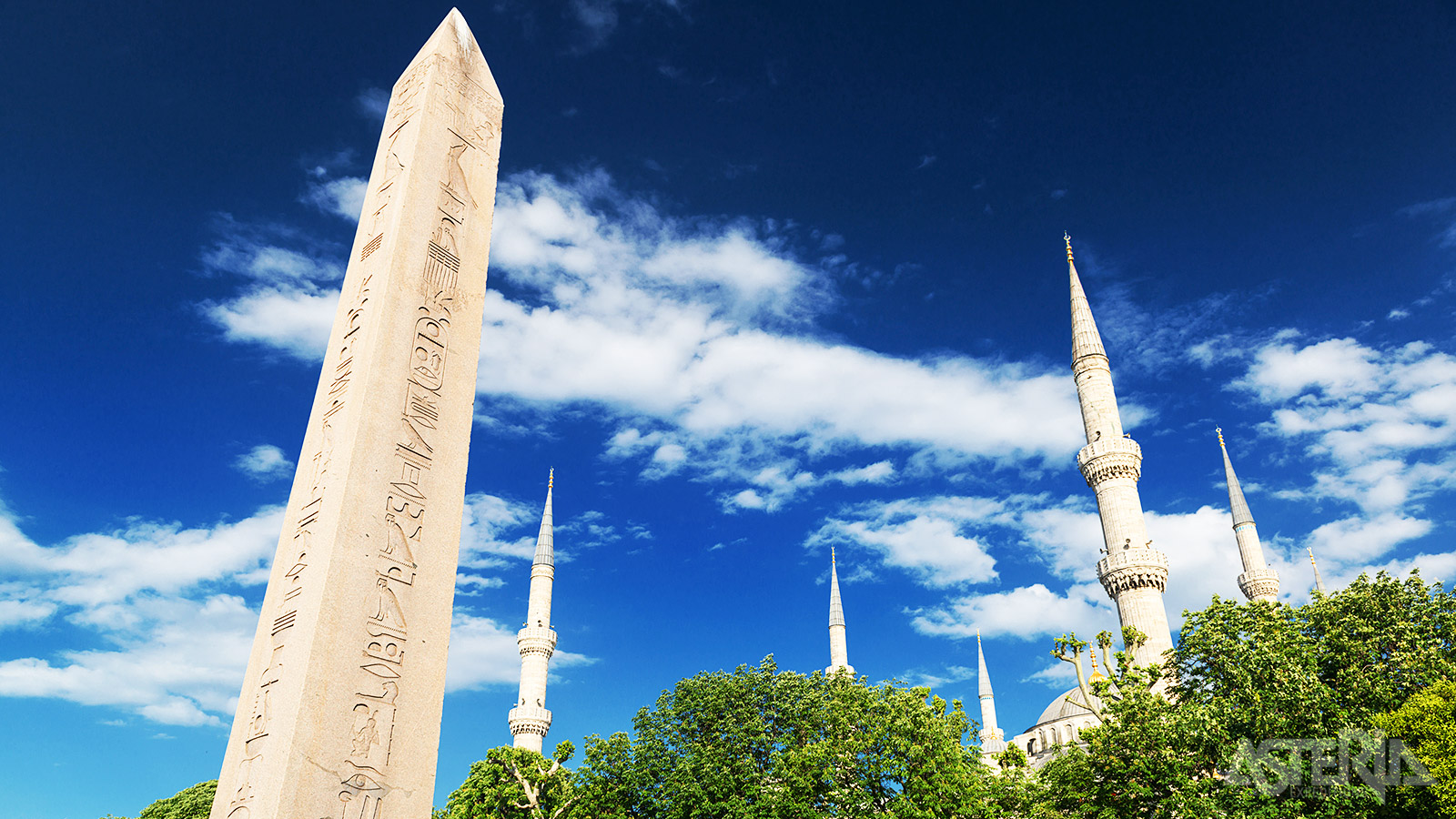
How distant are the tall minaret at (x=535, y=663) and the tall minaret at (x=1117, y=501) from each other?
30630mm

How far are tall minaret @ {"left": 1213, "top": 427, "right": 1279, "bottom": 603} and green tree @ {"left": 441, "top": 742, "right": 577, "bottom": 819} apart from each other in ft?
122

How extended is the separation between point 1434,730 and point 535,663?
41.9 m

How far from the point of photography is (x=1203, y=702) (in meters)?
24.0

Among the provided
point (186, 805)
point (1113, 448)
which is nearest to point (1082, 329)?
point (1113, 448)

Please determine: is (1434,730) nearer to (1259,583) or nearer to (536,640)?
(1259,583)

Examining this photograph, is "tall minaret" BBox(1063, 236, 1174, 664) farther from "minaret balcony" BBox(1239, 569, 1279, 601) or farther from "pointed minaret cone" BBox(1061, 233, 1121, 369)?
"minaret balcony" BBox(1239, 569, 1279, 601)

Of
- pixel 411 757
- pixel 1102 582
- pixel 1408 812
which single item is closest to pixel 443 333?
pixel 411 757

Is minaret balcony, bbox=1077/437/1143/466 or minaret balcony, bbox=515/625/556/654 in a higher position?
minaret balcony, bbox=1077/437/1143/466

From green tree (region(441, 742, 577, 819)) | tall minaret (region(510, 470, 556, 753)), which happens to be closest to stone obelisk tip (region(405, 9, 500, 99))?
green tree (region(441, 742, 577, 819))

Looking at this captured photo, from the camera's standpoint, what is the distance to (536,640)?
51219 mm

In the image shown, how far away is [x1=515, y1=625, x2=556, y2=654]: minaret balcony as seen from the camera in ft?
167

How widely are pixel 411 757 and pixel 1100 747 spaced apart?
20.4 metres

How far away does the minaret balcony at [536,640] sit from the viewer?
5103cm

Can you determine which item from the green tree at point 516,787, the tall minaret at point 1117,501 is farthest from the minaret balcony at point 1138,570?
the green tree at point 516,787
